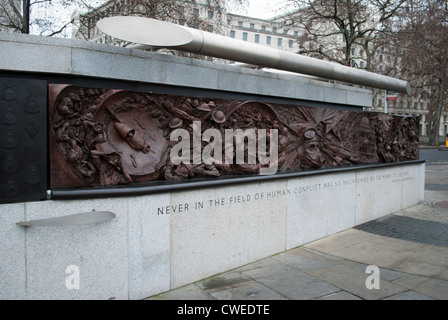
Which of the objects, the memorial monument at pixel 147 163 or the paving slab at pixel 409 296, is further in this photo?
the paving slab at pixel 409 296

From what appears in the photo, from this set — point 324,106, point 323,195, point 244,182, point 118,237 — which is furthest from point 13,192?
point 324,106

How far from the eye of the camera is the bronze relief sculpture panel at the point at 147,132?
426 cm

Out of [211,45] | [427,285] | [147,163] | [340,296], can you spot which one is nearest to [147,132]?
[147,163]

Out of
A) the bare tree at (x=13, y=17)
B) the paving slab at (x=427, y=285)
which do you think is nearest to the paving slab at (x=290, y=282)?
the paving slab at (x=427, y=285)

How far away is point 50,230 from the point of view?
162 inches

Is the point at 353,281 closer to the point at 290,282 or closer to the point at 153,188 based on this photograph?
the point at 290,282

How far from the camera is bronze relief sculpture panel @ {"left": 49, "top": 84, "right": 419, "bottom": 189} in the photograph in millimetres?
4262

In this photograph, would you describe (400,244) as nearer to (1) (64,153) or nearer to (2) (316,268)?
(2) (316,268)

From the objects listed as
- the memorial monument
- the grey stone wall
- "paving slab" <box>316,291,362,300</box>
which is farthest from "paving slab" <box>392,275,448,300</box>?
the grey stone wall

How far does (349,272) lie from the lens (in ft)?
18.5

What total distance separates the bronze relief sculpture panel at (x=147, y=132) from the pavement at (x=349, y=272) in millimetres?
1600

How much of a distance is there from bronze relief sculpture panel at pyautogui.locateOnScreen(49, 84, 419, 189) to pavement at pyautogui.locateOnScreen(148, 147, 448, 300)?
1.60m

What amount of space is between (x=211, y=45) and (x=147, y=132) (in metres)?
2.04

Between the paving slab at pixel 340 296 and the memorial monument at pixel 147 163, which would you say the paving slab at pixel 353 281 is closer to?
the paving slab at pixel 340 296
